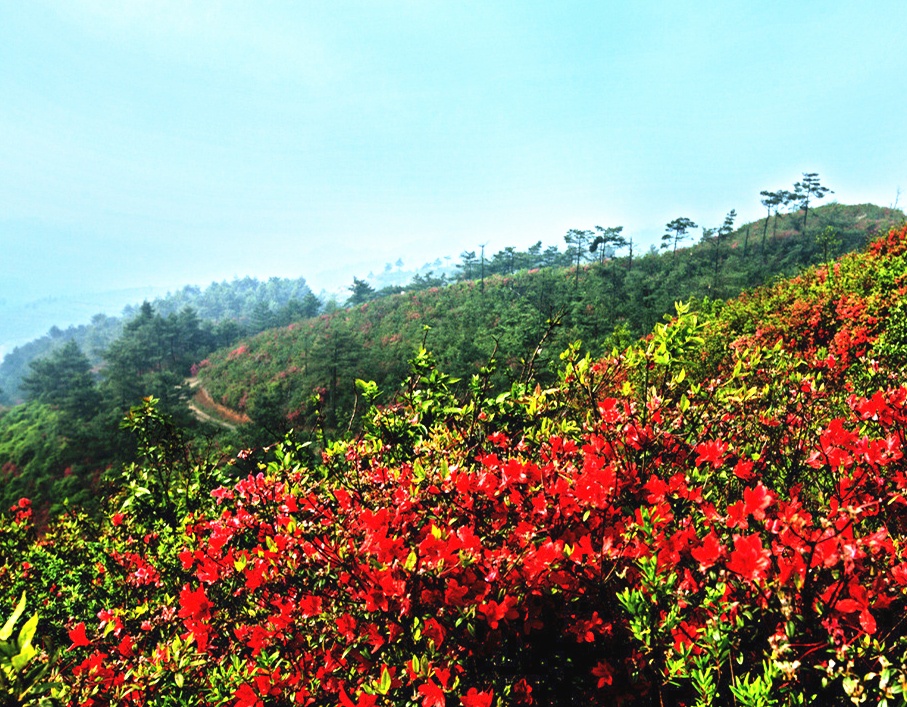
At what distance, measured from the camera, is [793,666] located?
49.1 inches

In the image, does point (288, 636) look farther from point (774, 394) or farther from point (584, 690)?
point (774, 394)

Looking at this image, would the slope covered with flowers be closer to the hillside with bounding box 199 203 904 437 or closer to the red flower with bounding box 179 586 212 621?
the red flower with bounding box 179 586 212 621

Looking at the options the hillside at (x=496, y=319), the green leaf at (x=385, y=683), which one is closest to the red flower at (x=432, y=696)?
the green leaf at (x=385, y=683)

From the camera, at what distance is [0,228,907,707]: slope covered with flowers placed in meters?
1.53

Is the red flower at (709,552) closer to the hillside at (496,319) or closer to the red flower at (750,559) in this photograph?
the red flower at (750,559)

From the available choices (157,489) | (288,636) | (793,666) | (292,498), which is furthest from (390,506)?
(157,489)

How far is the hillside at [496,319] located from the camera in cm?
2650

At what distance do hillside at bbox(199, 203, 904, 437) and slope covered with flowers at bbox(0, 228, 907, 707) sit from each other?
1542 centimetres

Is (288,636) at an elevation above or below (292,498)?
below

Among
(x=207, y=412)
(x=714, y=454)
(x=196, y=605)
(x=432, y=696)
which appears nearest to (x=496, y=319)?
(x=207, y=412)

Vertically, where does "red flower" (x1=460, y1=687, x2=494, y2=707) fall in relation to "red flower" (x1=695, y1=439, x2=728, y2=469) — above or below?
below

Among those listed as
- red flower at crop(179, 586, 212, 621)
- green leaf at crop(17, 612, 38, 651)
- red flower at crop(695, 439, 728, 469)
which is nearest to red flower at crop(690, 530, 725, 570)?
red flower at crop(695, 439, 728, 469)

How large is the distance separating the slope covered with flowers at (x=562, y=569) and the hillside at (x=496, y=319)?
15422 mm

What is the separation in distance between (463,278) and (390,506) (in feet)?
210
